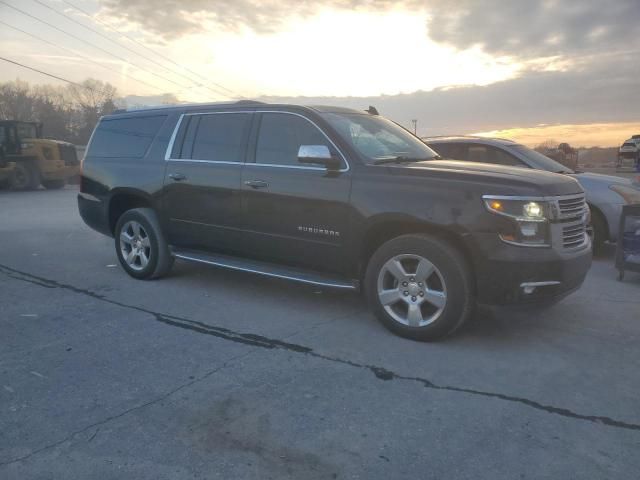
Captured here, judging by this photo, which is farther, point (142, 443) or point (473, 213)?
point (473, 213)

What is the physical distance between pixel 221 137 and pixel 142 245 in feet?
5.25

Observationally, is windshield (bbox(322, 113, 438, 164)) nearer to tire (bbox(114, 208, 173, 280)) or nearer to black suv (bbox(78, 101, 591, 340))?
black suv (bbox(78, 101, 591, 340))

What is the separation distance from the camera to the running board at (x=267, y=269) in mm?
4753

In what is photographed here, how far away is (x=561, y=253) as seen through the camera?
4066mm

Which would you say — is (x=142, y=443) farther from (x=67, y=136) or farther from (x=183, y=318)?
(x=67, y=136)

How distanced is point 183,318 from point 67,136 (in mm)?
61052

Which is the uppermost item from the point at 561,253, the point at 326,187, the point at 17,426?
the point at 326,187

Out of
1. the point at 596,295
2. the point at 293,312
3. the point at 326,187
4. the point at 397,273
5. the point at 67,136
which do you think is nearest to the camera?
the point at 397,273

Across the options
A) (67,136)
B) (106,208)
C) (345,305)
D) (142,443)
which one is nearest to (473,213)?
(345,305)

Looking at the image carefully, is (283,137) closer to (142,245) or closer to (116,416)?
(142,245)

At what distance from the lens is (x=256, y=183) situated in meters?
5.15

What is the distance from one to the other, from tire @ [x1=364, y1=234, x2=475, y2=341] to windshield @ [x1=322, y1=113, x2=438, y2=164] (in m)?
0.88

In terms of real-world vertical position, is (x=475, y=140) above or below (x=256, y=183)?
above

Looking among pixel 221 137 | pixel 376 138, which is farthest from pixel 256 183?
pixel 376 138
